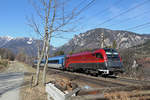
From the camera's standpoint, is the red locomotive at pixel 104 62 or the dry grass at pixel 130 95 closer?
the dry grass at pixel 130 95

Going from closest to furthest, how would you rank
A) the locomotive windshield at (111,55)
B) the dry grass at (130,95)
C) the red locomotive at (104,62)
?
the dry grass at (130,95) → the red locomotive at (104,62) → the locomotive windshield at (111,55)

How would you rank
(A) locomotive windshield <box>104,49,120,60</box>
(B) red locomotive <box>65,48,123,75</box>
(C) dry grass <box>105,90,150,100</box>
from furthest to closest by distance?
(A) locomotive windshield <box>104,49,120,60</box> < (B) red locomotive <box>65,48,123,75</box> < (C) dry grass <box>105,90,150,100</box>

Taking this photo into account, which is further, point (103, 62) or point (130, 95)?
point (103, 62)

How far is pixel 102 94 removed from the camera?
496 cm

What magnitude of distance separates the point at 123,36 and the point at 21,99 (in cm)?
19070

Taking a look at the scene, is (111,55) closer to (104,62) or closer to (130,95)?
(104,62)

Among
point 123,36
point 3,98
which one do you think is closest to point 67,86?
point 3,98

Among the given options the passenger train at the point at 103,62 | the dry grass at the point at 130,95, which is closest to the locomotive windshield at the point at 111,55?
the passenger train at the point at 103,62

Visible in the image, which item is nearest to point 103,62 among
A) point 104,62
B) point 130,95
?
point 104,62

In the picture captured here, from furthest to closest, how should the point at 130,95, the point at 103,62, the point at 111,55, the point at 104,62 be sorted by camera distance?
the point at 111,55 → the point at 103,62 → the point at 104,62 → the point at 130,95

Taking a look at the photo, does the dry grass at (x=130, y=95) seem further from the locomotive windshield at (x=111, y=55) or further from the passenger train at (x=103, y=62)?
the locomotive windshield at (x=111, y=55)

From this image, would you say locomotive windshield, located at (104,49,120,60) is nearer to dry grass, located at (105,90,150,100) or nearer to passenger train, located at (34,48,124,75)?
passenger train, located at (34,48,124,75)

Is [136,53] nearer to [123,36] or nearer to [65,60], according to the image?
[65,60]

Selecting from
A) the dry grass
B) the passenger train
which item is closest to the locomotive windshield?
the passenger train
